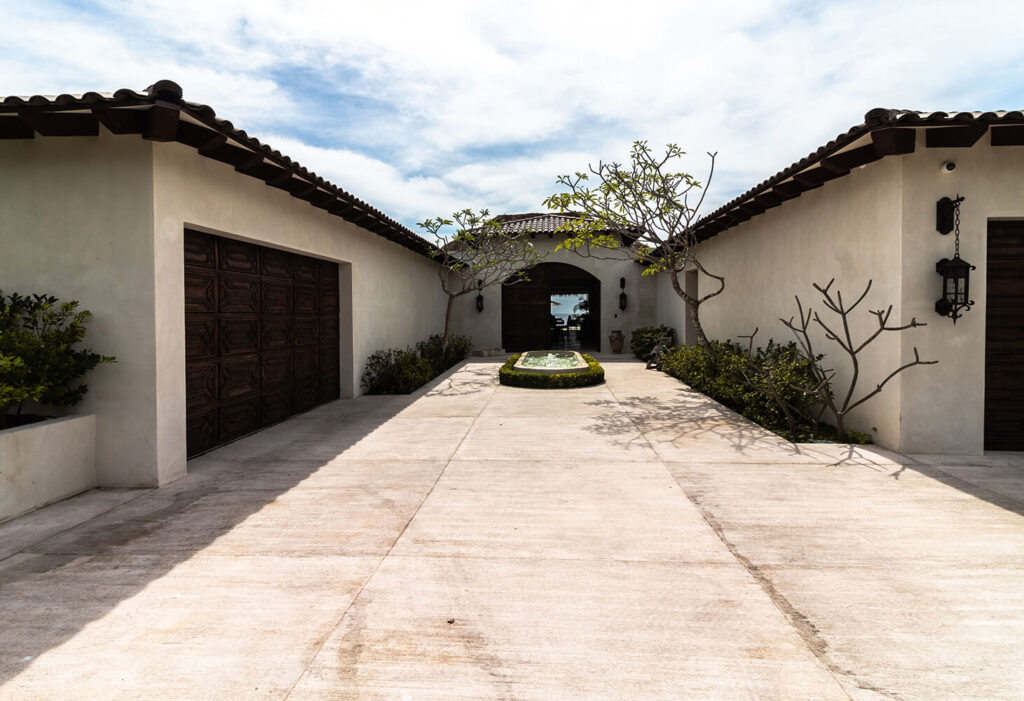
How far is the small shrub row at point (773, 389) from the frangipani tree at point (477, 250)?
794 centimetres

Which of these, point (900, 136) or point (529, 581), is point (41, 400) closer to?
point (529, 581)

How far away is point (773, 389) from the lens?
706 centimetres

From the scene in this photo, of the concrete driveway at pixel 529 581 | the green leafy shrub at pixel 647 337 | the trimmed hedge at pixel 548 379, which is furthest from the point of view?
the green leafy shrub at pixel 647 337

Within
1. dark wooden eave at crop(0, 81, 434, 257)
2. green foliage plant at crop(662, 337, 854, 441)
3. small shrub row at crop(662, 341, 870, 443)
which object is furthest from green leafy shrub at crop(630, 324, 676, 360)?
dark wooden eave at crop(0, 81, 434, 257)

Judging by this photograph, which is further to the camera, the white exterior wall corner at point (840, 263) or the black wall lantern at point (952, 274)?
the white exterior wall corner at point (840, 263)

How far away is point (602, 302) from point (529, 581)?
17.4 metres

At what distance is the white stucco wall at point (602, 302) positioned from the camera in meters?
19.8

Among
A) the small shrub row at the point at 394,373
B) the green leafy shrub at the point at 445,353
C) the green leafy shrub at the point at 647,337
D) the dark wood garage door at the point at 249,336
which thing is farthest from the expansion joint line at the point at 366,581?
the green leafy shrub at the point at 647,337

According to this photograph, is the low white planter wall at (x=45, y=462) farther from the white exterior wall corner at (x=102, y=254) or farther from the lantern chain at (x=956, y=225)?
the lantern chain at (x=956, y=225)

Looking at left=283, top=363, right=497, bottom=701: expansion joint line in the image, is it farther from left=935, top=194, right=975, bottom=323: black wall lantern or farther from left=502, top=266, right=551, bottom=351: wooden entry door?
left=502, top=266, right=551, bottom=351: wooden entry door

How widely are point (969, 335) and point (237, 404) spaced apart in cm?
889

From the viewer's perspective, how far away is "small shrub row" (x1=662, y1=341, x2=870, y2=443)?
280 inches

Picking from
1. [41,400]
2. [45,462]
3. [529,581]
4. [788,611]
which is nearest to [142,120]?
[41,400]

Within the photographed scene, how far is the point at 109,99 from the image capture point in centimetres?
446
